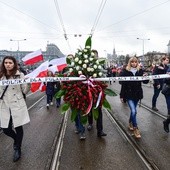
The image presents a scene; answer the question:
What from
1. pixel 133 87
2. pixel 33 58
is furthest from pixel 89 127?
pixel 33 58

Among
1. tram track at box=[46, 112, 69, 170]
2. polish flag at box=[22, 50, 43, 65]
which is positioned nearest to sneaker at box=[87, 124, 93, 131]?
tram track at box=[46, 112, 69, 170]

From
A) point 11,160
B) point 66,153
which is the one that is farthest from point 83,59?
point 11,160

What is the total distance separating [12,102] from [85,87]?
1.56m

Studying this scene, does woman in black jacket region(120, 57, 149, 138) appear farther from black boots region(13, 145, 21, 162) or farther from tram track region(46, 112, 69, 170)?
black boots region(13, 145, 21, 162)

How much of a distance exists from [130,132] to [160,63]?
136 inches

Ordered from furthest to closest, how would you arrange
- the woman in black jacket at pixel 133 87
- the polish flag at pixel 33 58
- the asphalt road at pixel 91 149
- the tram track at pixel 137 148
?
the polish flag at pixel 33 58 < the woman in black jacket at pixel 133 87 < the asphalt road at pixel 91 149 < the tram track at pixel 137 148

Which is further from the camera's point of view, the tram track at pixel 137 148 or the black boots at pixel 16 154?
the black boots at pixel 16 154

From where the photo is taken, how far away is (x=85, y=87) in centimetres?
623

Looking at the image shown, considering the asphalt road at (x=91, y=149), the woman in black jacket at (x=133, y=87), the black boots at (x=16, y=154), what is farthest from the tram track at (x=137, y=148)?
the black boots at (x=16, y=154)

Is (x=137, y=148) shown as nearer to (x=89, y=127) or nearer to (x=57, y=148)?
(x=57, y=148)

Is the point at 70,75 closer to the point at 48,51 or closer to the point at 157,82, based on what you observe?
the point at 157,82

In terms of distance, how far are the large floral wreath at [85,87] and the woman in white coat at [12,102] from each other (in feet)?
3.30

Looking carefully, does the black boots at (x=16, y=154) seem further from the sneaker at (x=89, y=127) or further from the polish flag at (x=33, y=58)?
the polish flag at (x=33, y=58)

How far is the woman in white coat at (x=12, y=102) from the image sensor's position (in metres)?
5.47
